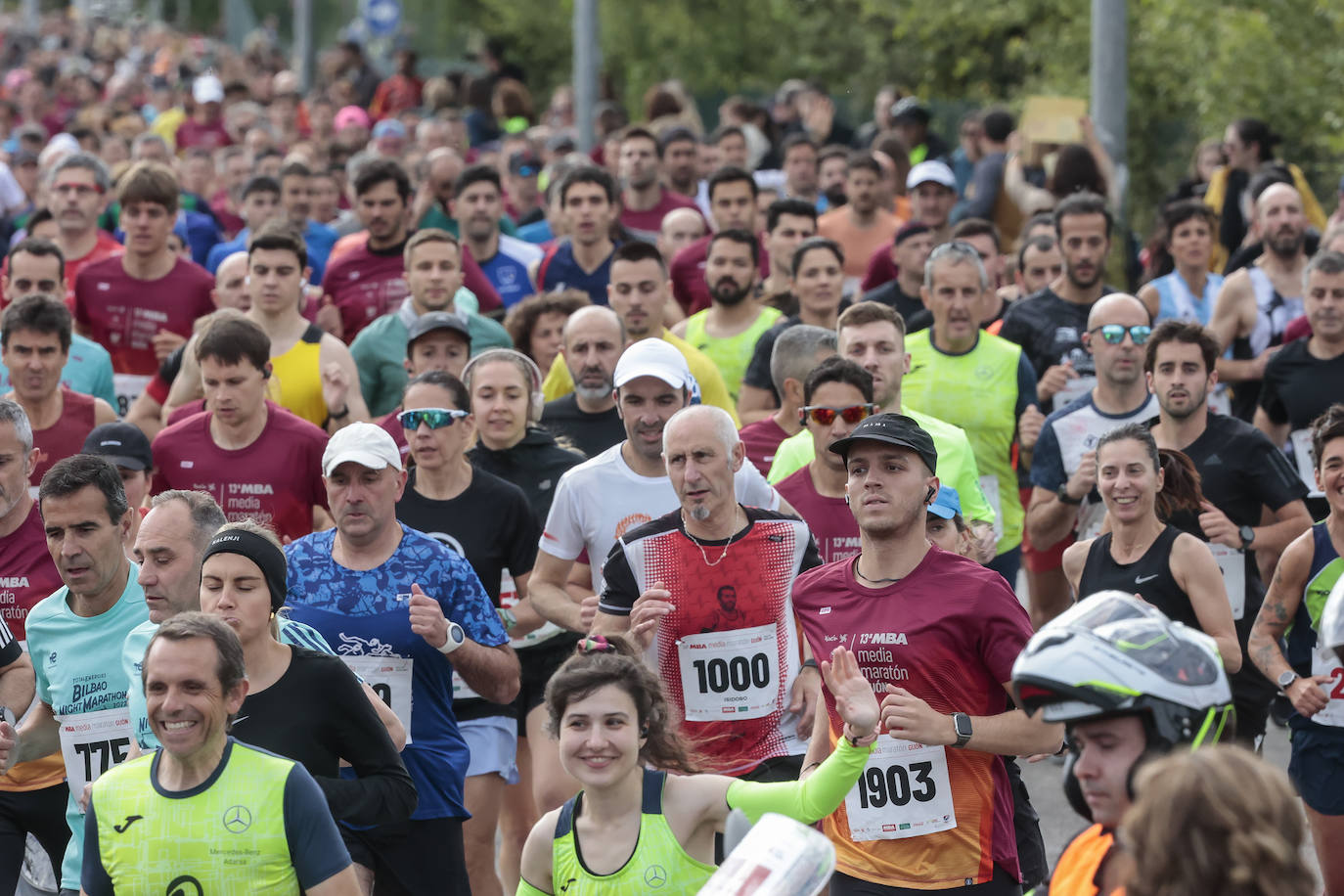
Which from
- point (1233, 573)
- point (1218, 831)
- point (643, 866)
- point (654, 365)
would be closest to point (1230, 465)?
point (1233, 573)

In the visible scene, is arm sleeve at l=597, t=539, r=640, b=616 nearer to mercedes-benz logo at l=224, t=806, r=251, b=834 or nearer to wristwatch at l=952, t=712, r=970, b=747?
wristwatch at l=952, t=712, r=970, b=747

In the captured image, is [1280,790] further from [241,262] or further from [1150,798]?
[241,262]

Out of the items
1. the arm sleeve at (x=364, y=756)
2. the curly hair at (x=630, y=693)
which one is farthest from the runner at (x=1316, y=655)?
the arm sleeve at (x=364, y=756)

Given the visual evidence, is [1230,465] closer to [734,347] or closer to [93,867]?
[734,347]

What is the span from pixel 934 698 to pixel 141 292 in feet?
20.6

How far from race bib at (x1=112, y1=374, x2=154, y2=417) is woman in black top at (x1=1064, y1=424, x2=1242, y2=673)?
5300 mm

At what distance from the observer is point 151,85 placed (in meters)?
32.4

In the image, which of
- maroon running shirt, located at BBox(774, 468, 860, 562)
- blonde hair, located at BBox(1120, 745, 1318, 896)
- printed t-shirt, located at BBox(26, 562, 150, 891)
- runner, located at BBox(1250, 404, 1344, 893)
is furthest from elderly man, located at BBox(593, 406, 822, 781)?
blonde hair, located at BBox(1120, 745, 1318, 896)

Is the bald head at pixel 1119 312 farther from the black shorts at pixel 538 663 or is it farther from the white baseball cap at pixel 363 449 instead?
the white baseball cap at pixel 363 449

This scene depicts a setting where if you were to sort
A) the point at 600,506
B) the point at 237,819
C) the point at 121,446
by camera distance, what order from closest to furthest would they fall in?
the point at 237,819, the point at 600,506, the point at 121,446

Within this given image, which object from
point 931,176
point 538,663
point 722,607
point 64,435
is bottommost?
point 538,663

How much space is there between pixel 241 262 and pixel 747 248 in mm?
2579

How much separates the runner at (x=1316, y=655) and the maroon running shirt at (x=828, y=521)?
143 cm

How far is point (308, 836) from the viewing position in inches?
177
